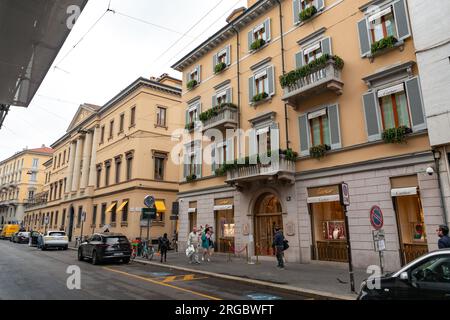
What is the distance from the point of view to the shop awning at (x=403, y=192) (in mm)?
13391

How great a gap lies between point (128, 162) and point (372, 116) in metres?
26.7

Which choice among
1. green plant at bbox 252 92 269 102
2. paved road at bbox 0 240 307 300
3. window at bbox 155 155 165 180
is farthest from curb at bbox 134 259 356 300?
window at bbox 155 155 165 180

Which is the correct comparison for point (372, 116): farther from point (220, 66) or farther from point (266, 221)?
point (220, 66)

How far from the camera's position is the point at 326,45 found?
17.6 metres

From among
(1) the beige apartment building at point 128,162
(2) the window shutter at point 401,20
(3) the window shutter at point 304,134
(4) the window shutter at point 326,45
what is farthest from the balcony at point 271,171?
(1) the beige apartment building at point 128,162

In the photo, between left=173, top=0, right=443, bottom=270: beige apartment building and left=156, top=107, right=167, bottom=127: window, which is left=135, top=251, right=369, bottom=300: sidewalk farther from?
left=156, top=107, right=167, bottom=127: window

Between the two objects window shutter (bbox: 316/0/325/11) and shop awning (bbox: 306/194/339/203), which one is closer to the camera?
shop awning (bbox: 306/194/339/203)

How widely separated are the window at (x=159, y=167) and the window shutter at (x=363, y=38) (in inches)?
949

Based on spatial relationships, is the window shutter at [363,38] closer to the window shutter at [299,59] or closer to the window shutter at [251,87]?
the window shutter at [299,59]

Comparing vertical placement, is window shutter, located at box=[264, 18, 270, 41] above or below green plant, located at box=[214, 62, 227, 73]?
above

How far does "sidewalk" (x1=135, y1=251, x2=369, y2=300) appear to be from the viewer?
405 inches

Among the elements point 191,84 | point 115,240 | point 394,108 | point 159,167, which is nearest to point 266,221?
point 115,240

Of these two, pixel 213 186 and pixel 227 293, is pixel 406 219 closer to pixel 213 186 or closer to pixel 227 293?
pixel 227 293

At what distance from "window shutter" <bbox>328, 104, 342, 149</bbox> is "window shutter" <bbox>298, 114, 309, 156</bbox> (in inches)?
58.1
